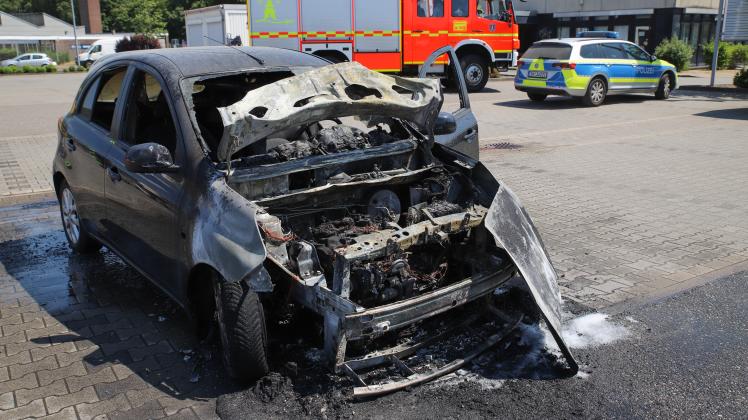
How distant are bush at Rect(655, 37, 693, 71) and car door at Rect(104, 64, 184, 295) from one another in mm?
29080

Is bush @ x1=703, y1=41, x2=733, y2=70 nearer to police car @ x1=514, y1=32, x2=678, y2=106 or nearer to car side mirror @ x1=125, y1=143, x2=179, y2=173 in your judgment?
police car @ x1=514, y1=32, x2=678, y2=106

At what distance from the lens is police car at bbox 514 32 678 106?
55.7 ft

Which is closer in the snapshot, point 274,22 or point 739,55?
point 274,22

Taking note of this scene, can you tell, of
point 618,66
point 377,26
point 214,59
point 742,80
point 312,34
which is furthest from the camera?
point 742,80

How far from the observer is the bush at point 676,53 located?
28.9 m

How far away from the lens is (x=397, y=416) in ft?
11.1

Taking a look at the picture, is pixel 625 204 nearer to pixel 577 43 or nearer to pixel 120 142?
pixel 120 142

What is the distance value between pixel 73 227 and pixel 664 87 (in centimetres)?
1782

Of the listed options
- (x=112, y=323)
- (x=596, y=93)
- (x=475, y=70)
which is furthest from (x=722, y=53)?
(x=112, y=323)

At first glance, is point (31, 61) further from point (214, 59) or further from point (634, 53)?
point (214, 59)

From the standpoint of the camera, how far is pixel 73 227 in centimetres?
600

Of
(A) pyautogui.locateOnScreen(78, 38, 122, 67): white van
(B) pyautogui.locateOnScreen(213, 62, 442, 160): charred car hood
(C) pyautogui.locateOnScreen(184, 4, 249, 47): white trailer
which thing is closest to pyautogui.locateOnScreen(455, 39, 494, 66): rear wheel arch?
(C) pyautogui.locateOnScreen(184, 4, 249, 47): white trailer

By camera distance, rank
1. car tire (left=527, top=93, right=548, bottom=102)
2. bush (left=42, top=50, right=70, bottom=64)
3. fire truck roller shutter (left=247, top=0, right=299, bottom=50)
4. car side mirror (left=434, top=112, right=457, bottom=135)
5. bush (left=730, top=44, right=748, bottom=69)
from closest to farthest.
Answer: car side mirror (left=434, top=112, right=457, bottom=135) → car tire (left=527, top=93, right=548, bottom=102) → fire truck roller shutter (left=247, top=0, right=299, bottom=50) → bush (left=730, top=44, right=748, bottom=69) → bush (left=42, top=50, right=70, bottom=64)

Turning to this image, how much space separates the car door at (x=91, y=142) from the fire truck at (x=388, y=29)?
14955mm
